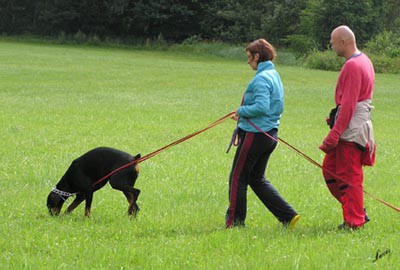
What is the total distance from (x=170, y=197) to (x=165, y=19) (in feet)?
186

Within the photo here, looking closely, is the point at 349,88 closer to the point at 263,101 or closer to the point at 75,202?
the point at 263,101

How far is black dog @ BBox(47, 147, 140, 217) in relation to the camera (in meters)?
6.94

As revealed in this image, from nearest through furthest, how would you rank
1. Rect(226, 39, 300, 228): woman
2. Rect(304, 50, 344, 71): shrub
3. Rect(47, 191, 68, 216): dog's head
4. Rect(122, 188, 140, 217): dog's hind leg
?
Rect(226, 39, 300, 228): woman, Rect(122, 188, 140, 217): dog's hind leg, Rect(47, 191, 68, 216): dog's head, Rect(304, 50, 344, 71): shrub

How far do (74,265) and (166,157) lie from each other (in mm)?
5759

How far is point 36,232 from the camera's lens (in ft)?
20.5

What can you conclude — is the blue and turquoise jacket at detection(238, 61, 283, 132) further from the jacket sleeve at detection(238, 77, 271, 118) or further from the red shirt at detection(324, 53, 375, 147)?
the red shirt at detection(324, 53, 375, 147)

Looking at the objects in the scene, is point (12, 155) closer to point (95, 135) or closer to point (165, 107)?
point (95, 135)

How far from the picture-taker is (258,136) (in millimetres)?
6559

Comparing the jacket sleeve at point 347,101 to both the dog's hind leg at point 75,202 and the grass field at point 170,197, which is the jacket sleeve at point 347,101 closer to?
the grass field at point 170,197

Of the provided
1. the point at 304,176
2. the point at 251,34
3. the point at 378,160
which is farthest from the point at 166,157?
the point at 251,34

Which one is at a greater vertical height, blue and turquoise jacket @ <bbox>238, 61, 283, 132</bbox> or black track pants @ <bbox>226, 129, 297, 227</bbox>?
blue and turquoise jacket @ <bbox>238, 61, 283, 132</bbox>

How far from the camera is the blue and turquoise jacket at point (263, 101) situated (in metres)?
6.45

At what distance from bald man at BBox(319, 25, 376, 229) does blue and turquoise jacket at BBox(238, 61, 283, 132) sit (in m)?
0.55

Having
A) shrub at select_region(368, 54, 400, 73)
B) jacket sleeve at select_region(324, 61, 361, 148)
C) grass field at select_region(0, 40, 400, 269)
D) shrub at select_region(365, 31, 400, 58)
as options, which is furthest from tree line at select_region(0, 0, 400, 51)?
jacket sleeve at select_region(324, 61, 361, 148)
